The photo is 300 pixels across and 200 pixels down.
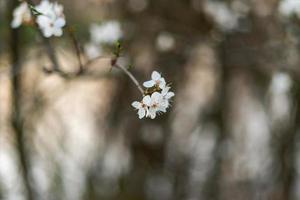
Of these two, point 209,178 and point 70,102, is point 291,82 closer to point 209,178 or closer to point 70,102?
point 209,178

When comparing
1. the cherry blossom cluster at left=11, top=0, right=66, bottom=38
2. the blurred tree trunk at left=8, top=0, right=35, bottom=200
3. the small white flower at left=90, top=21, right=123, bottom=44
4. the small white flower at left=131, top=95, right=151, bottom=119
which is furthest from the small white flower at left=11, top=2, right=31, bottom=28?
the blurred tree trunk at left=8, top=0, right=35, bottom=200

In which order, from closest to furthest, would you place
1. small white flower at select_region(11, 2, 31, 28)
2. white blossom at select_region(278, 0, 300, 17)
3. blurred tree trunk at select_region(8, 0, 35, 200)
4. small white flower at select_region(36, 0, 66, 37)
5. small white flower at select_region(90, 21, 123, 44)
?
small white flower at select_region(36, 0, 66, 37)
small white flower at select_region(11, 2, 31, 28)
white blossom at select_region(278, 0, 300, 17)
small white flower at select_region(90, 21, 123, 44)
blurred tree trunk at select_region(8, 0, 35, 200)

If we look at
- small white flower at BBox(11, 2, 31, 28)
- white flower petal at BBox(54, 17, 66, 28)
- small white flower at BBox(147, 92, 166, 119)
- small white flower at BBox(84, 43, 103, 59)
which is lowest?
small white flower at BBox(147, 92, 166, 119)

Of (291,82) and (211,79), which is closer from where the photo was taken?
(291,82)

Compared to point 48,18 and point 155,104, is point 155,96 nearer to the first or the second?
point 155,104

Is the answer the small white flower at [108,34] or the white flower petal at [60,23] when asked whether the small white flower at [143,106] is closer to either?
the white flower petal at [60,23]

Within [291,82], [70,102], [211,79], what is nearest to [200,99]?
[211,79]

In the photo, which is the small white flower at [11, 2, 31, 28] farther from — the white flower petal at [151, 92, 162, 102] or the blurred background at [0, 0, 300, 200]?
the blurred background at [0, 0, 300, 200]
